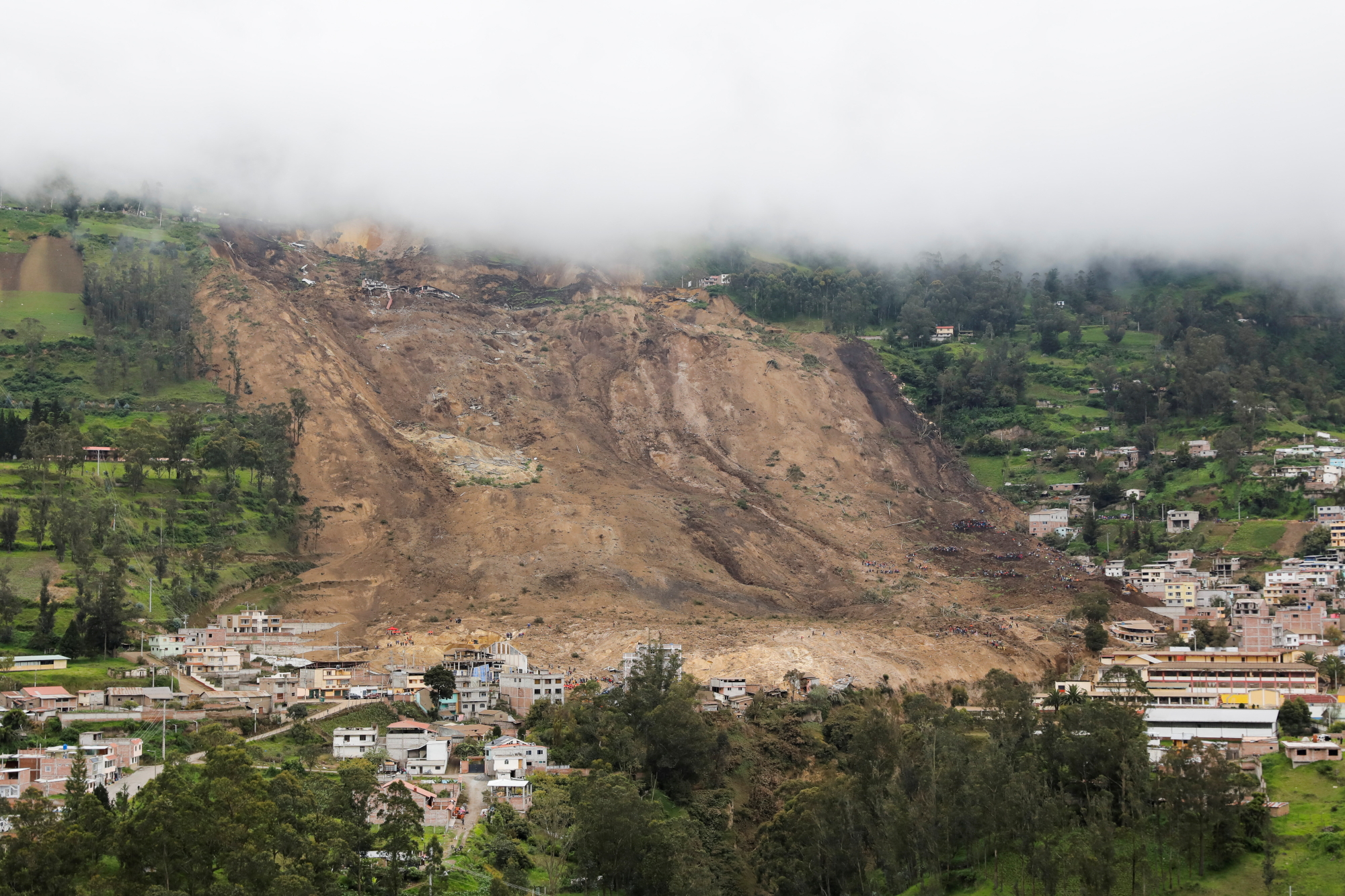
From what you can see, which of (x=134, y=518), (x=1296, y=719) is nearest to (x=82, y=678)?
(x=134, y=518)

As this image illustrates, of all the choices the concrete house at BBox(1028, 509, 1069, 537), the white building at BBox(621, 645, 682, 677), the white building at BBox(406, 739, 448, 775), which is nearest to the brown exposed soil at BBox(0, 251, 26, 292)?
the white building at BBox(621, 645, 682, 677)

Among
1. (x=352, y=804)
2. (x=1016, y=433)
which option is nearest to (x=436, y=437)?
(x=1016, y=433)

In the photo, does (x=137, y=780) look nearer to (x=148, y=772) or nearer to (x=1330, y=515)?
(x=148, y=772)

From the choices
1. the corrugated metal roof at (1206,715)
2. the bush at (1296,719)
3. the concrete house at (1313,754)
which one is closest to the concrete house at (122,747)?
the corrugated metal roof at (1206,715)

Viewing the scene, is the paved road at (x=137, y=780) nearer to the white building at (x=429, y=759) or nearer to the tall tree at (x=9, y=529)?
the white building at (x=429, y=759)

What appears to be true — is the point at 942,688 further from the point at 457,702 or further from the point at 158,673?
the point at 158,673

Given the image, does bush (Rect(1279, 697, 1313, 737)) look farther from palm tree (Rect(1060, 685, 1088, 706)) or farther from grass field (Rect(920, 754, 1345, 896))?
palm tree (Rect(1060, 685, 1088, 706))
